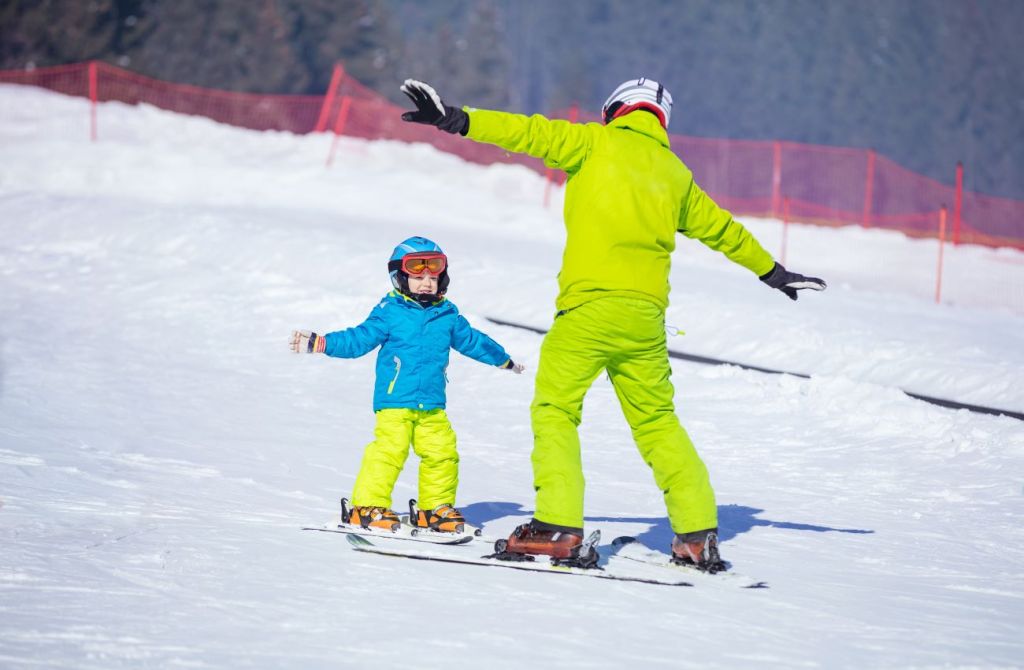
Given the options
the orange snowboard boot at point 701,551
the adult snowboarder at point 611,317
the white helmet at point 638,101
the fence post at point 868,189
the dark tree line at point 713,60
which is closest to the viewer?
the adult snowboarder at point 611,317

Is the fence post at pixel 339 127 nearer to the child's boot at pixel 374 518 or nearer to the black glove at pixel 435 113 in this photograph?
the child's boot at pixel 374 518

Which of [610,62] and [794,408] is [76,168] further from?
[610,62]

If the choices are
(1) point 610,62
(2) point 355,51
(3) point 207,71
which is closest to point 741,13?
(1) point 610,62

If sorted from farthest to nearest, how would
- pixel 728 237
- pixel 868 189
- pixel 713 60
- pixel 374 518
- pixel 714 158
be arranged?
1. pixel 713 60
2. pixel 714 158
3. pixel 868 189
4. pixel 374 518
5. pixel 728 237

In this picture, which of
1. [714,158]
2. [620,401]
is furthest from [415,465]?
[714,158]

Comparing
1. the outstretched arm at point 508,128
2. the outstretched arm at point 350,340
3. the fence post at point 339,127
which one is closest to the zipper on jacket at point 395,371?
the outstretched arm at point 350,340

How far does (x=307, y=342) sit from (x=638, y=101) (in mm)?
1772

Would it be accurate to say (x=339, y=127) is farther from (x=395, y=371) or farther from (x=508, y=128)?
(x=508, y=128)

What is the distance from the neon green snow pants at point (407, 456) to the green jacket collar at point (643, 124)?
1535 mm

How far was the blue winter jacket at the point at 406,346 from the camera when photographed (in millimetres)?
6312

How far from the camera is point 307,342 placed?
625cm

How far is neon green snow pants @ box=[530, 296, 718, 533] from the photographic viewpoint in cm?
569

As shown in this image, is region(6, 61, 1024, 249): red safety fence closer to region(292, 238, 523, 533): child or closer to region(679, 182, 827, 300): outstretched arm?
region(292, 238, 523, 533): child

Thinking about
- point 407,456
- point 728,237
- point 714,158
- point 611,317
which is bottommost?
point 407,456
